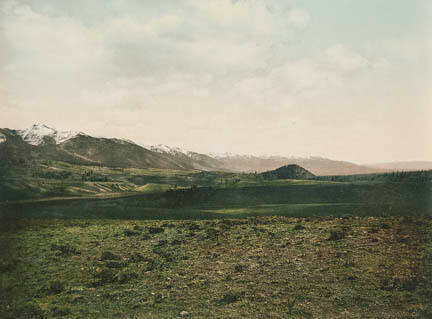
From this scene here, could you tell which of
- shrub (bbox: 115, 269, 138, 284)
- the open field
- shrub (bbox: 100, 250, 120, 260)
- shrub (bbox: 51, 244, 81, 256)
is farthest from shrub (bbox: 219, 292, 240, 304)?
shrub (bbox: 51, 244, 81, 256)

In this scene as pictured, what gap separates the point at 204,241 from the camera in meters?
32.2

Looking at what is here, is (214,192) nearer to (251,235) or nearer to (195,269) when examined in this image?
(251,235)

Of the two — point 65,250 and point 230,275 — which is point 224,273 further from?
point 65,250

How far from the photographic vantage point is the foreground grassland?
16.8m

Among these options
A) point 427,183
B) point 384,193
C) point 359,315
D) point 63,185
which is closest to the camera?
point 359,315

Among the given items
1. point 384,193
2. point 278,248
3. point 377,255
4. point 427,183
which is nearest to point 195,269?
point 278,248

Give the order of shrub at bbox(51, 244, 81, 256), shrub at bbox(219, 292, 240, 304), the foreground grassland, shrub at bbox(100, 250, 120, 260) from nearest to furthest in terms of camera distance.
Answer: the foreground grassland, shrub at bbox(219, 292, 240, 304), shrub at bbox(100, 250, 120, 260), shrub at bbox(51, 244, 81, 256)

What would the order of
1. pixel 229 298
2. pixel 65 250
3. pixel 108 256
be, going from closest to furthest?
1. pixel 229 298
2. pixel 108 256
3. pixel 65 250

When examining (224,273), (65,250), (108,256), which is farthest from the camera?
(65,250)

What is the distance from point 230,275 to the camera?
2178 centimetres

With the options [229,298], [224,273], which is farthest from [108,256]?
[229,298]

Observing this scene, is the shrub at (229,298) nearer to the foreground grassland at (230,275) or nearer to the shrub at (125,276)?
the foreground grassland at (230,275)

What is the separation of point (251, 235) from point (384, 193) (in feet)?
278

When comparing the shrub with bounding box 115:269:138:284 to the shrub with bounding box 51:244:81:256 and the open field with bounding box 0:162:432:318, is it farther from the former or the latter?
the shrub with bounding box 51:244:81:256
